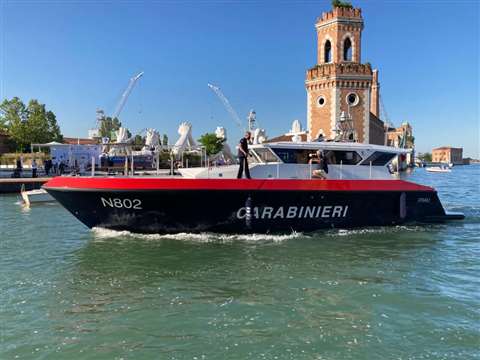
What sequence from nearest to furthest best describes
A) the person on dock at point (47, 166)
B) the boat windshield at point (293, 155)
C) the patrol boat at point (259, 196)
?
the patrol boat at point (259, 196) → the boat windshield at point (293, 155) → the person on dock at point (47, 166)

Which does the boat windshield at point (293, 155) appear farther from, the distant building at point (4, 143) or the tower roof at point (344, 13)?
the distant building at point (4, 143)

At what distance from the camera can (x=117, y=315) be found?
557 centimetres

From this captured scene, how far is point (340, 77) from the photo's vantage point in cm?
3594

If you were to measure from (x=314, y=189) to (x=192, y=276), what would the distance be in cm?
433

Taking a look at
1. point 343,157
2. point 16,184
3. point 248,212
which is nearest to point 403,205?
point 343,157

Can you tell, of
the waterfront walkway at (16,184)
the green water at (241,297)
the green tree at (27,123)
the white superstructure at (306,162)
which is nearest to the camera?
the green water at (241,297)

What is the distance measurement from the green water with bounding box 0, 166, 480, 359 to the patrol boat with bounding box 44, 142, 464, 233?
0.43m

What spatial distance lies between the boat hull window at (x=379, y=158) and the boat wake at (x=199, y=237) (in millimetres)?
3170

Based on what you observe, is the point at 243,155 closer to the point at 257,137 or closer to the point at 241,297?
the point at 241,297

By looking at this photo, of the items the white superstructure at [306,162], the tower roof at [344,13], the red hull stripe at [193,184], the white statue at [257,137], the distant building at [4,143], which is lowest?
the red hull stripe at [193,184]

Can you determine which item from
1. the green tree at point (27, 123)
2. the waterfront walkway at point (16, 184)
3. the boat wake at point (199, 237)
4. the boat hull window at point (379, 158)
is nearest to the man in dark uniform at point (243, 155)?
the boat wake at point (199, 237)

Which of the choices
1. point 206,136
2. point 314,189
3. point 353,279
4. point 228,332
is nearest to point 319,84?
point 314,189

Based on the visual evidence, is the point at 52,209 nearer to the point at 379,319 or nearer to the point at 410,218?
the point at 410,218

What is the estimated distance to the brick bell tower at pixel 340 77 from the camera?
35812 mm
